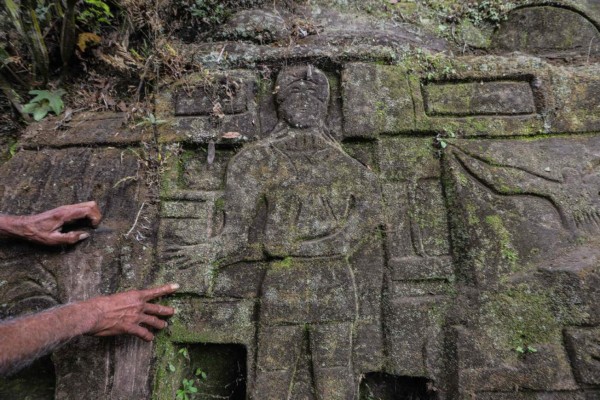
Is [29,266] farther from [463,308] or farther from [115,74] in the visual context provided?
[463,308]

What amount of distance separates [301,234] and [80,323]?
159 centimetres

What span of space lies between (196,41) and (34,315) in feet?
9.72

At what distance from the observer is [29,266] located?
10.4 feet

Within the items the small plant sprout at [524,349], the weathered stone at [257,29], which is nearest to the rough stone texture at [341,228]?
the small plant sprout at [524,349]

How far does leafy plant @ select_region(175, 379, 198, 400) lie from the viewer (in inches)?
122

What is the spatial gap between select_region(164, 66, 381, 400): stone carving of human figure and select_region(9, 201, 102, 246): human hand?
1.08m

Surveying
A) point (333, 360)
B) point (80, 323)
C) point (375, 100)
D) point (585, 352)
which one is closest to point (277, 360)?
point (333, 360)

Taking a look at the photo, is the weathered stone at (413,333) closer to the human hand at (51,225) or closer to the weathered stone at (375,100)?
the weathered stone at (375,100)

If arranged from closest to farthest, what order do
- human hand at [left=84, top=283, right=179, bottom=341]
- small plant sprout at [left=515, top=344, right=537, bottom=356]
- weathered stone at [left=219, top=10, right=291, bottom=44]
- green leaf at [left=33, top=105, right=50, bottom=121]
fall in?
human hand at [left=84, top=283, right=179, bottom=341], small plant sprout at [left=515, top=344, right=537, bottom=356], green leaf at [left=33, top=105, right=50, bottom=121], weathered stone at [left=219, top=10, right=291, bottom=44]

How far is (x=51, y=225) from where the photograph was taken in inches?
122

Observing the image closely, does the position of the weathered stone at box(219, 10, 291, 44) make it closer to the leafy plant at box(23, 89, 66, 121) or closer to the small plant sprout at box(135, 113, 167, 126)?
the small plant sprout at box(135, 113, 167, 126)

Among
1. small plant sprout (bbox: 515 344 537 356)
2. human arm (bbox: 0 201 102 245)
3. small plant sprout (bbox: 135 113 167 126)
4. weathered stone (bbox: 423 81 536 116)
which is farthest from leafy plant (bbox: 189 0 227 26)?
small plant sprout (bbox: 515 344 537 356)

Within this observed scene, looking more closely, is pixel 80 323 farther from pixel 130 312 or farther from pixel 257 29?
pixel 257 29

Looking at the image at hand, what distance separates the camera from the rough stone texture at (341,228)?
2957 millimetres
